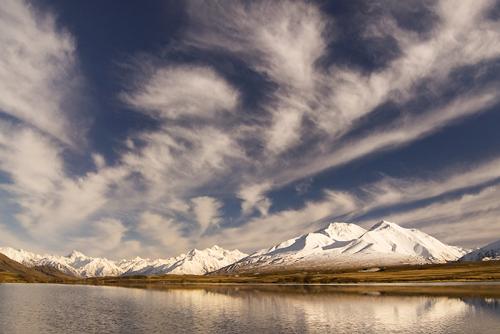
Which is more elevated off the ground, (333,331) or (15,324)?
(15,324)

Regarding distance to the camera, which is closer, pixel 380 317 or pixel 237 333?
pixel 237 333

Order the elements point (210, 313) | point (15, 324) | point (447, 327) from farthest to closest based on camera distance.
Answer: point (210, 313) → point (15, 324) → point (447, 327)

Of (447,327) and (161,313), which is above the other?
(161,313)

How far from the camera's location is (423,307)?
9238 cm

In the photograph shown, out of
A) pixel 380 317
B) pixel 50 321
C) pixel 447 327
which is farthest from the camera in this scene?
pixel 380 317

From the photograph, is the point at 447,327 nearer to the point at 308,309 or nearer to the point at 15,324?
the point at 308,309

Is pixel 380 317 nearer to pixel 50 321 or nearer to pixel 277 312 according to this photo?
pixel 277 312

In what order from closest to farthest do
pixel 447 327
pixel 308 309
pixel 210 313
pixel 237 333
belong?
1. pixel 237 333
2. pixel 447 327
3. pixel 210 313
4. pixel 308 309

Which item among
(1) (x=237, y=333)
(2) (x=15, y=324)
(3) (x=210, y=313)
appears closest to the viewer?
(1) (x=237, y=333)

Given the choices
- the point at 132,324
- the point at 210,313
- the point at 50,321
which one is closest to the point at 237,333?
the point at 132,324

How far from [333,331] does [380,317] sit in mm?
20725

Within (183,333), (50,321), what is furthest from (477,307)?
(50,321)

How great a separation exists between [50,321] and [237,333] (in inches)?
1372

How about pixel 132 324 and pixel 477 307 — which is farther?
pixel 477 307
